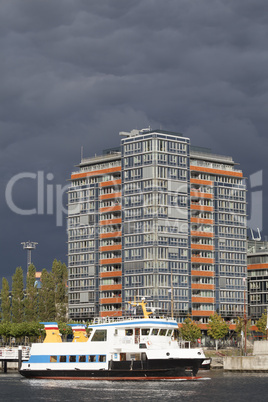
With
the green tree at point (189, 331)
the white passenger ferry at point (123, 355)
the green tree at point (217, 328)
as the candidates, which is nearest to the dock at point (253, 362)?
the white passenger ferry at point (123, 355)

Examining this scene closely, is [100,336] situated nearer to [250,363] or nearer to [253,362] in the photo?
[250,363]

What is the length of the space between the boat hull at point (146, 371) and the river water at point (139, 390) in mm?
856

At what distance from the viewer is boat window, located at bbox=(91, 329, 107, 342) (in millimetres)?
116562

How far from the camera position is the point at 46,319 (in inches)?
7859

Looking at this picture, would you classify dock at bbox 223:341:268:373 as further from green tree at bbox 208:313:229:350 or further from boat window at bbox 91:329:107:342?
green tree at bbox 208:313:229:350

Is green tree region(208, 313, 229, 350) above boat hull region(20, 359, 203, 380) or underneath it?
above

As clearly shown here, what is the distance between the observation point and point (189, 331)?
187000mm

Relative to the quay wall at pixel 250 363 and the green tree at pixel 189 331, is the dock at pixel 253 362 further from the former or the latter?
the green tree at pixel 189 331

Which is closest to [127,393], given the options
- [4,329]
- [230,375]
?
[230,375]

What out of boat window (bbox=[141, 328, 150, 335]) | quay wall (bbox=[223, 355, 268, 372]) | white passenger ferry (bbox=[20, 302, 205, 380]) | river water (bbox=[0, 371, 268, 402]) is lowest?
river water (bbox=[0, 371, 268, 402])

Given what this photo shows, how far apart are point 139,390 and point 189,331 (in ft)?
283

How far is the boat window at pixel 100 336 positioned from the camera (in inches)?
4589

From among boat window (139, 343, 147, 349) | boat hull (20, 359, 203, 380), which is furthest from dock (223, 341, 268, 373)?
boat window (139, 343, 147, 349)

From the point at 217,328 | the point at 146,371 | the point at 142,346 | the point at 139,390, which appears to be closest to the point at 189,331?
the point at 217,328
